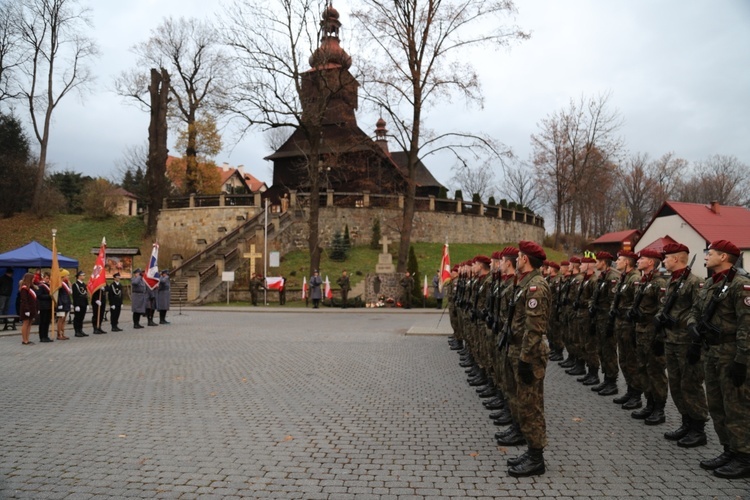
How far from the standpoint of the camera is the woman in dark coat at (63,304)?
14.6 meters

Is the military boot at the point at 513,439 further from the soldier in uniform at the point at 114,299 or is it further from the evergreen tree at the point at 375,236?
the evergreen tree at the point at 375,236

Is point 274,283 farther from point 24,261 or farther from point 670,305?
point 670,305

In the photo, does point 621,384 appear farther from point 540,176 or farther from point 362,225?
point 540,176

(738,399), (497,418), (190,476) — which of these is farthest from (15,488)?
(738,399)

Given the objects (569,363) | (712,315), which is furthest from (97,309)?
(712,315)

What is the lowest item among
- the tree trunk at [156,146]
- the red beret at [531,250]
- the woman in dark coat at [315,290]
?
the woman in dark coat at [315,290]

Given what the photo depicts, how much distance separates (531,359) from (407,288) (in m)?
21.5

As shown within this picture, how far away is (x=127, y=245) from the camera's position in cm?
3953

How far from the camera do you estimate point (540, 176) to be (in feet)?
166

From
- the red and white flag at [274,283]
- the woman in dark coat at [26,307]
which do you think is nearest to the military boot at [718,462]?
the woman in dark coat at [26,307]

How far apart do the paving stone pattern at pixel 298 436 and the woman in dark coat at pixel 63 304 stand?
3770 millimetres

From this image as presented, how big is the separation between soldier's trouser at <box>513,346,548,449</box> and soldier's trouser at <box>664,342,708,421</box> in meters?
1.82

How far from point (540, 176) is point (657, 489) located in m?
48.8

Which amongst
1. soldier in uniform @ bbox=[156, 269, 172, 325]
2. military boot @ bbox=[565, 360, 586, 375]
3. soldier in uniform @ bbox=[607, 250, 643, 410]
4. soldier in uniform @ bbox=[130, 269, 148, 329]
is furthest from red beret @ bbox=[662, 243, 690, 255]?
soldier in uniform @ bbox=[156, 269, 172, 325]
